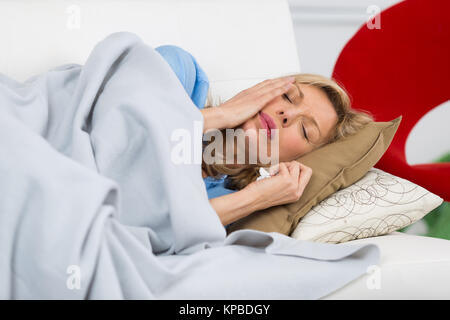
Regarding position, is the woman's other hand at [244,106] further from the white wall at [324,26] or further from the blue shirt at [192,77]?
the white wall at [324,26]

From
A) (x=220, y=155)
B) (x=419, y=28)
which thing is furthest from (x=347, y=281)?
(x=419, y=28)

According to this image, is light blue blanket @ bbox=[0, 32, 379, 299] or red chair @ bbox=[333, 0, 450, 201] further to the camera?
red chair @ bbox=[333, 0, 450, 201]

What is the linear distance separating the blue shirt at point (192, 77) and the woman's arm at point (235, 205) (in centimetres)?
22

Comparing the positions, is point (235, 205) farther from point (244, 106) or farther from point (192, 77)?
point (192, 77)

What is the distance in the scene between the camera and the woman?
139 cm

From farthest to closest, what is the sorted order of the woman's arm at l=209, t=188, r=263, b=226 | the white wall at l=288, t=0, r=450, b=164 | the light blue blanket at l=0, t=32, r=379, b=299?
the white wall at l=288, t=0, r=450, b=164, the woman's arm at l=209, t=188, r=263, b=226, the light blue blanket at l=0, t=32, r=379, b=299

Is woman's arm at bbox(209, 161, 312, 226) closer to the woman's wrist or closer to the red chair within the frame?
the woman's wrist

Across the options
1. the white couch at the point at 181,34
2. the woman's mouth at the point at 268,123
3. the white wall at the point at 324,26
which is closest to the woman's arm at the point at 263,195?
the woman's mouth at the point at 268,123

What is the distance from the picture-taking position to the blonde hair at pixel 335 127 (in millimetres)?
1630

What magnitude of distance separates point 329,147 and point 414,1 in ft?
2.35

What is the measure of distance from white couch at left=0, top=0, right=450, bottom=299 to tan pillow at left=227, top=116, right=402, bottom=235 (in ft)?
0.59

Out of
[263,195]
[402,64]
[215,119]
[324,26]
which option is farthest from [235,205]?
[324,26]

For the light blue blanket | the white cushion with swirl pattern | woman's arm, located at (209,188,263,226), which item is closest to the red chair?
the white cushion with swirl pattern
